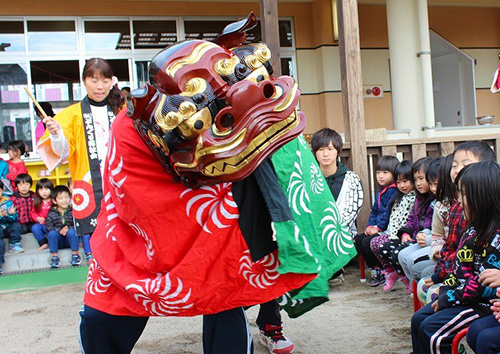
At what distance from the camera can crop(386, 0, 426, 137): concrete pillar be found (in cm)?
837

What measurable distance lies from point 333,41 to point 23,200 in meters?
5.80

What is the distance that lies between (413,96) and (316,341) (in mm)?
5800

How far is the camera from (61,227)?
6477 mm

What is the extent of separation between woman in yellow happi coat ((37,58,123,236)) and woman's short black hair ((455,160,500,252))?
7.05 feet

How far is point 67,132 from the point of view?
12.3ft

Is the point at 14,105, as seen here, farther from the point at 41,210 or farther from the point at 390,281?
the point at 390,281

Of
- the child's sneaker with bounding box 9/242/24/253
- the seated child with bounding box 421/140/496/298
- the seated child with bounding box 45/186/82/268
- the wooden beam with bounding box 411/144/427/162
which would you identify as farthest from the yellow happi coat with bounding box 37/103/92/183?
the wooden beam with bounding box 411/144/427/162

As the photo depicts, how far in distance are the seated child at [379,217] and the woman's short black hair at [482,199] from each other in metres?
2.05

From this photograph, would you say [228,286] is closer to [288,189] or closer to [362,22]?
[288,189]

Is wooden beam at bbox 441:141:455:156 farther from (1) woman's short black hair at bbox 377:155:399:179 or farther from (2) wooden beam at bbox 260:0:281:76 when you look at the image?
(2) wooden beam at bbox 260:0:281:76

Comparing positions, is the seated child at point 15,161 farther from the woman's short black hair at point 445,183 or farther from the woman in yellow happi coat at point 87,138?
the woman's short black hair at point 445,183

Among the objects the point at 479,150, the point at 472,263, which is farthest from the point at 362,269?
the point at 472,263

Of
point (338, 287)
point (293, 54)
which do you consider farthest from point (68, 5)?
point (338, 287)

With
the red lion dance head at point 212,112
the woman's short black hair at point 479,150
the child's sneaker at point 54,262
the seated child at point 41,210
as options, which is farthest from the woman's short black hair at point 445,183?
the seated child at point 41,210
